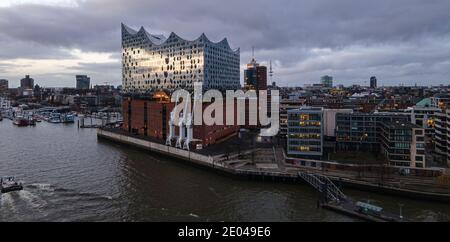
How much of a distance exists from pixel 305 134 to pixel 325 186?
7542 millimetres

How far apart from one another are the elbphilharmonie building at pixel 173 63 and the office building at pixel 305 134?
16820mm

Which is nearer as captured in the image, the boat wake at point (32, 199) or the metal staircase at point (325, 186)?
the boat wake at point (32, 199)

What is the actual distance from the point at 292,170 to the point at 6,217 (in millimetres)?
14280

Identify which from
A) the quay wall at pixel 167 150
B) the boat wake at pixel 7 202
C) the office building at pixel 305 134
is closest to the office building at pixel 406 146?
the office building at pixel 305 134

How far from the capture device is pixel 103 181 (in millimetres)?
20625

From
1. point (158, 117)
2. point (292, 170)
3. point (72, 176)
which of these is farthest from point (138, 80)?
point (292, 170)

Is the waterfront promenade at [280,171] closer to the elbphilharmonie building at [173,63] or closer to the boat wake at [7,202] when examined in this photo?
the boat wake at [7,202]

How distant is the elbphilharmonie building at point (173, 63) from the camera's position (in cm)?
3966

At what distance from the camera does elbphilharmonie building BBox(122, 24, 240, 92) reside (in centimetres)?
3966

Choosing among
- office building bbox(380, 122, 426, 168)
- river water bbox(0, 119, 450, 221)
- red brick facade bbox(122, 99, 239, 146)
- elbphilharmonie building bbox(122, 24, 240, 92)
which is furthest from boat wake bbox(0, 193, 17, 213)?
elbphilharmonie building bbox(122, 24, 240, 92)

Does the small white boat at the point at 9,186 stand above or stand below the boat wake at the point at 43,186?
above

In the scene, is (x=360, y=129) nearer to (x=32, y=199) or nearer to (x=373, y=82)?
(x=32, y=199)

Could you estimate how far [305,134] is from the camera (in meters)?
24.3
